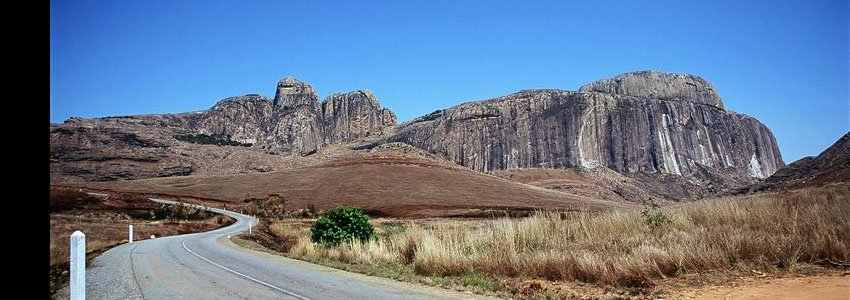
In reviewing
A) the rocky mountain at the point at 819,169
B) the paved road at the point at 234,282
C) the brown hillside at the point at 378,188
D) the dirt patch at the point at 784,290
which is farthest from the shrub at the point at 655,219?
the brown hillside at the point at 378,188

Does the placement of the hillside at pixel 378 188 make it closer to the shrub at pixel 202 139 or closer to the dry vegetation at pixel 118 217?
the dry vegetation at pixel 118 217

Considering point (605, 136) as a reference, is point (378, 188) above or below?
below

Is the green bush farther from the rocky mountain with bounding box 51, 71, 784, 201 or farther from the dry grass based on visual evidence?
the rocky mountain with bounding box 51, 71, 784, 201

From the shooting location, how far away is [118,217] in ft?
156

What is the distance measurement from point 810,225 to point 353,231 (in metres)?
18.5

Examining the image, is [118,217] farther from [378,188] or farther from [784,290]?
[784,290]

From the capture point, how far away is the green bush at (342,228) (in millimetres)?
24672

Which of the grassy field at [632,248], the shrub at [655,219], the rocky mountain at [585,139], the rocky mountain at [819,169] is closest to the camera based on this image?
the grassy field at [632,248]

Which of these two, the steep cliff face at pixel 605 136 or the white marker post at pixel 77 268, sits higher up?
the steep cliff face at pixel 605 136

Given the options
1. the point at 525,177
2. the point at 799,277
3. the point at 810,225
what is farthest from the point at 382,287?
the point at 525,177

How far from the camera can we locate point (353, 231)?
81.5ft

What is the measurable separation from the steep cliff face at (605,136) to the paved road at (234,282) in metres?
156

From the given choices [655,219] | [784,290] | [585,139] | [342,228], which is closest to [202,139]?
[585,139]

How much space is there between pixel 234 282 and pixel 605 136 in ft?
557
